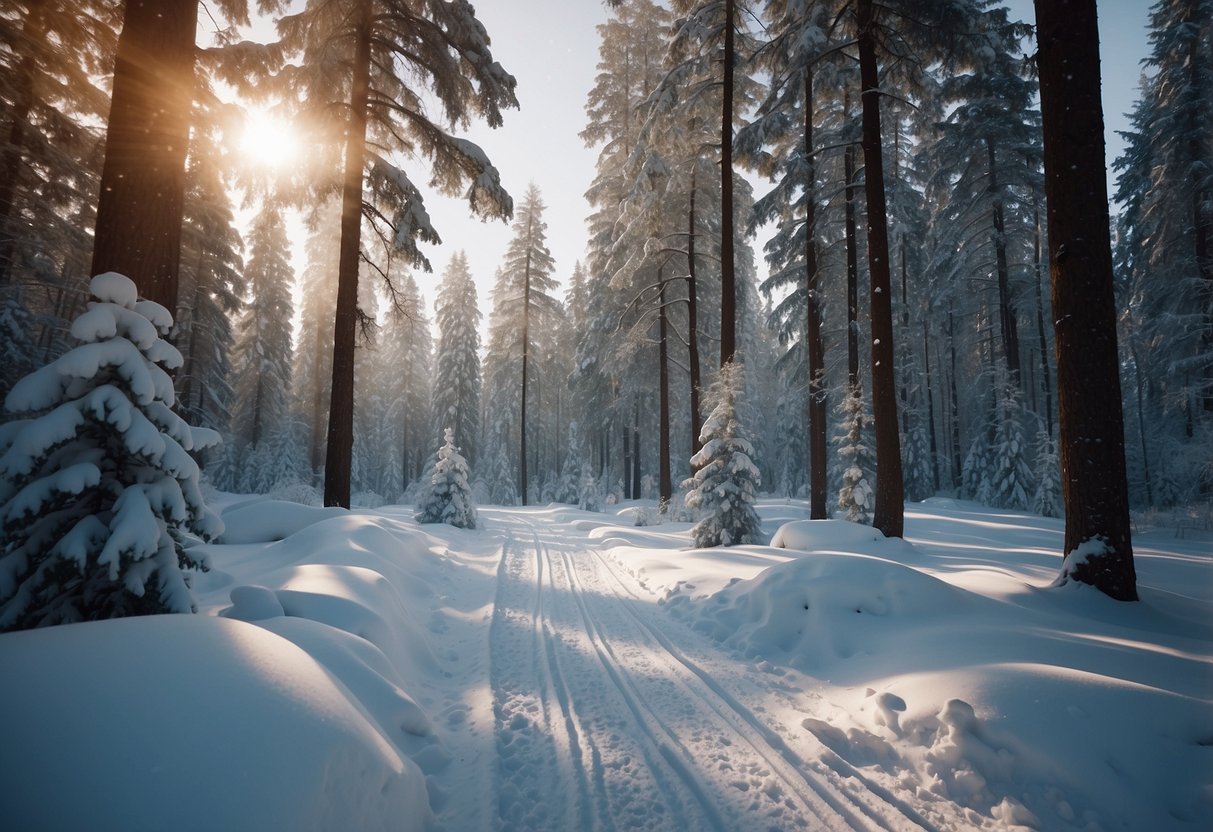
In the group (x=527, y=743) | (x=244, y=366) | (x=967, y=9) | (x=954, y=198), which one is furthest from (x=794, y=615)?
(x=244, y=366)

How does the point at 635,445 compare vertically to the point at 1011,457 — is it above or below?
above

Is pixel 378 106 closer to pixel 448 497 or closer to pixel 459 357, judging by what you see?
pixel 448 497

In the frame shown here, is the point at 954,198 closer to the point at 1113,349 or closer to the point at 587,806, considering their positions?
the point at 1113,349

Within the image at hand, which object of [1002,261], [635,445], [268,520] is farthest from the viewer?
[635,445]

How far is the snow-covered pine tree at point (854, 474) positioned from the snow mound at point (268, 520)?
479 inches

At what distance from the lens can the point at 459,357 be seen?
34344mm

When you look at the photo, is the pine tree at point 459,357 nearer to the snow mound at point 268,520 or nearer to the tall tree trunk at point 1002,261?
the snow mound at point 268,520

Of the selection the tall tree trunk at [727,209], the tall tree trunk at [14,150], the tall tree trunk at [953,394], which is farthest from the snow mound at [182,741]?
the tall tree trunk at [953,394]

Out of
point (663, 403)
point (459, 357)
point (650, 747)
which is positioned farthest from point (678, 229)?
point (459, 357)

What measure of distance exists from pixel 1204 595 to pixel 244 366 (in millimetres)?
34224

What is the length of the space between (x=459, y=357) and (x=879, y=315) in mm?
30216

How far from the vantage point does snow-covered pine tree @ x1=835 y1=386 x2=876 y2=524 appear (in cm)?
1247

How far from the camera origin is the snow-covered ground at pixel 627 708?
177cm

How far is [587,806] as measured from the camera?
264 cm
